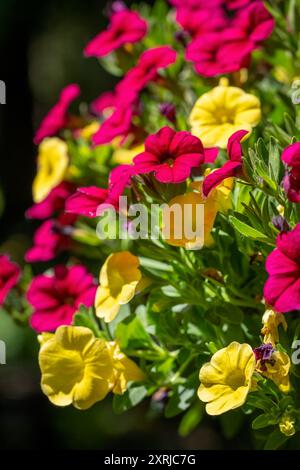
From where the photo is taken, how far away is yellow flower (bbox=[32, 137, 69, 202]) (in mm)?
1284

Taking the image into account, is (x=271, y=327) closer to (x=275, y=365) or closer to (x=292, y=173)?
(x=275, y=365)

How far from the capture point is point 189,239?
2.98ft

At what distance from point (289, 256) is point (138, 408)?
162cm

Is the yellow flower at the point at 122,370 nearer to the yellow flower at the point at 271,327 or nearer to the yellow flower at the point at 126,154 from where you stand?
A: the yellow flower at the point at 271,327

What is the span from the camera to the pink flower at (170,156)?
2.87 feet

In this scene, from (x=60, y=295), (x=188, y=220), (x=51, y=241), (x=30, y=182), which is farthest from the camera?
(x=30, y=182)

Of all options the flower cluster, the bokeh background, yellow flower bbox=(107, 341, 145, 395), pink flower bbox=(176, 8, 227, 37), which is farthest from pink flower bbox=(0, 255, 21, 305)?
the bokeh background

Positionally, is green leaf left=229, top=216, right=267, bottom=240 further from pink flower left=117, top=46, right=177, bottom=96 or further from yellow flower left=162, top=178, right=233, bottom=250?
pink flower left=117, top=46, right=177, bottom=96

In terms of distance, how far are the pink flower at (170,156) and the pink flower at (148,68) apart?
9.6 inches

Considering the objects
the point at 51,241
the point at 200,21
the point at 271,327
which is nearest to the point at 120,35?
the point at 200,21

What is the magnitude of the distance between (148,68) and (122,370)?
46 cm

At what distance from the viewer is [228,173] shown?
2.79 feet

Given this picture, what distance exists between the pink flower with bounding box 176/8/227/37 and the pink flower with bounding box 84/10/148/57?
0.06m

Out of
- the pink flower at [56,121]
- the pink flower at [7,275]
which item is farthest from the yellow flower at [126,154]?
the pink flower at [7,275]
